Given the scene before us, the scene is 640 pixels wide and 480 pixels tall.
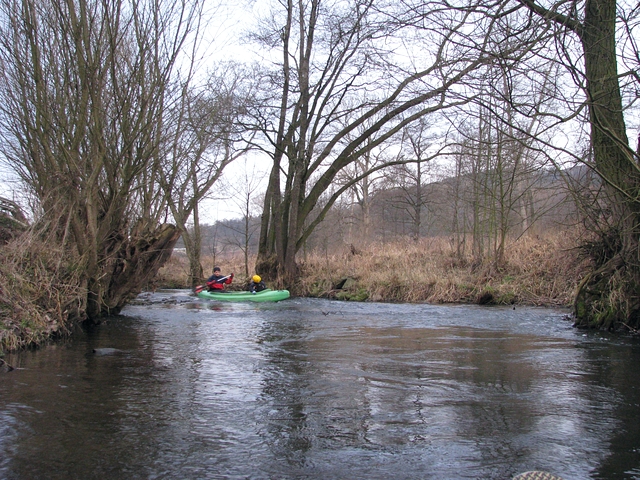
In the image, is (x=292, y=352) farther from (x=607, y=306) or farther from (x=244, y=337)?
(x=607, y=306)

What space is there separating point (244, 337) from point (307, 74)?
12.7 meters

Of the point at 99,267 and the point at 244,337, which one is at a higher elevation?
the point at 99,267

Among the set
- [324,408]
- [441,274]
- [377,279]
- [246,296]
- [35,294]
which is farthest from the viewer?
[377,279]

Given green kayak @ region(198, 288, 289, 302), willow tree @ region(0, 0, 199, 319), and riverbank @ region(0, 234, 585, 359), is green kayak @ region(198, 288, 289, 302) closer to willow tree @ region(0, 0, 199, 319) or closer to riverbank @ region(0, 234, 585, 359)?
riverbank @ region(0, 234, 585, 359)

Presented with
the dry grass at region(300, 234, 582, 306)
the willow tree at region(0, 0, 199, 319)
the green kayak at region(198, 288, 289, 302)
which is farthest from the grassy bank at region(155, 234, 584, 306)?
the willow tree at region(0, 0, 199, 319)

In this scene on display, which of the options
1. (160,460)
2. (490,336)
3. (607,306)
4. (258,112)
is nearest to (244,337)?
(490,336)

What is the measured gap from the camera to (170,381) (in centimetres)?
554

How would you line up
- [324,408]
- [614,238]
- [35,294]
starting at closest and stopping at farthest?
[324,408]
[35,294]
[614,238]

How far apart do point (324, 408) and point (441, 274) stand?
12499 millimetres

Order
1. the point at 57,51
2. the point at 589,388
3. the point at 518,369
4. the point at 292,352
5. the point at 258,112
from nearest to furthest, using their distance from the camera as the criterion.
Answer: the point at 589,388
the point at 518,369
the point at 292,352
the point at 57,51
the point at 258,112

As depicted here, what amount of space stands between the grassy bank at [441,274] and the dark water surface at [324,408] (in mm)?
4994

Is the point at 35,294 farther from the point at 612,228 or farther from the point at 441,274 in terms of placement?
the point at 441,274

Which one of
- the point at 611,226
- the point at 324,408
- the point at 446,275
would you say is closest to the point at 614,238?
the point at 611,226

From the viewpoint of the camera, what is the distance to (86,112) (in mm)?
8539
